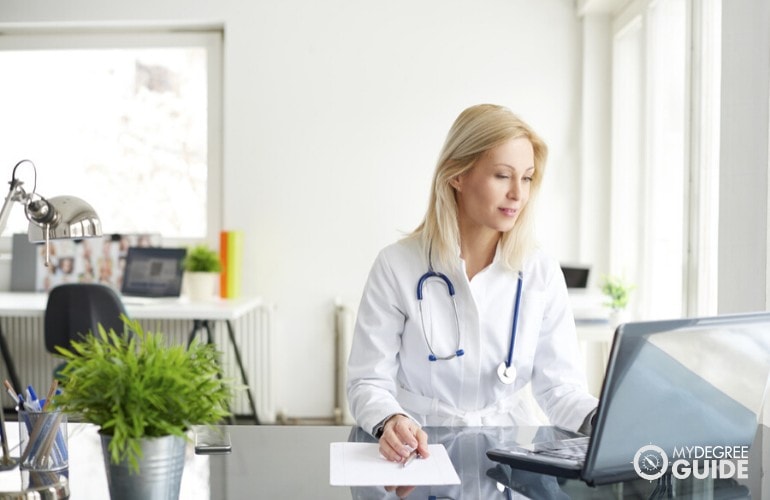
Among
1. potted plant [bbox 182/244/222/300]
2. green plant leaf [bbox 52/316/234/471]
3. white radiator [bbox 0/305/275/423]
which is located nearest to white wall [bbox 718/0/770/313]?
green plant leaf [bbox 52/316/234/471]

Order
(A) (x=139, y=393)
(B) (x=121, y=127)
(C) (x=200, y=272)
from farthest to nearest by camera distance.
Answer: (B) (x=121, y=127), (C) (x=200, y=272), (A) (x=139, y=393)

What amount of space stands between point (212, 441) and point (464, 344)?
0.60 metres

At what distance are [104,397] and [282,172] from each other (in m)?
3.55

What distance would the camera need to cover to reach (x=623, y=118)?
420 cm

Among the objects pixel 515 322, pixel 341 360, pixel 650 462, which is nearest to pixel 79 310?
A: pixel 341 360

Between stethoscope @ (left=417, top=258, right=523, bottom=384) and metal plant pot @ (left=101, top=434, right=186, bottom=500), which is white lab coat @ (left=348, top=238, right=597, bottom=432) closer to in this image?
stethoscope @ (left=417, top=258, right=523, bottom=384)

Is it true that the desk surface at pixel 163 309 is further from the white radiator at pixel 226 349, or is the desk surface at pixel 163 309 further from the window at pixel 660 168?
the window at pixel 660 168

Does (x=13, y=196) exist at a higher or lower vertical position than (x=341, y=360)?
higher

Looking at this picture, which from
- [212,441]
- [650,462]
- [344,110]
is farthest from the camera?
[344,110]

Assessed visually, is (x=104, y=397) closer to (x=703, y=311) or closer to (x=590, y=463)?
(x=590, y=463)

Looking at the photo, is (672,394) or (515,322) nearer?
(672,394)

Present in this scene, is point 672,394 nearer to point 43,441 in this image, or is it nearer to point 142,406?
point 142,406

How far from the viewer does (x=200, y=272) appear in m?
4.16

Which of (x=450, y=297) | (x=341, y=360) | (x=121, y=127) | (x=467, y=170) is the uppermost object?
(x=121, y=127)
